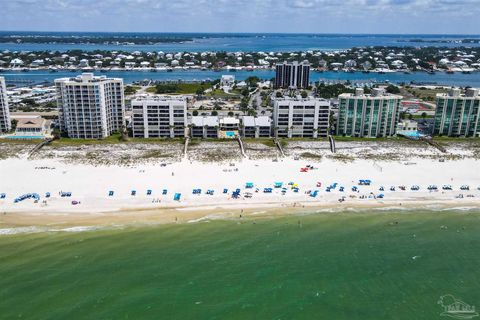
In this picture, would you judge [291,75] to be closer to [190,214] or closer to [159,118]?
[159,118]

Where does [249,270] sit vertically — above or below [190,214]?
below

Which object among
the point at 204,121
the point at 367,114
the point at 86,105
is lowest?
the point at 204,121

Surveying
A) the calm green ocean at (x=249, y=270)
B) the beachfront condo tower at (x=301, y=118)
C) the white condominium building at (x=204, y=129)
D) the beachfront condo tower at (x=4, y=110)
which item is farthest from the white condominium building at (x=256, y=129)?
the beachfront condo tower at (x=4, y=110)

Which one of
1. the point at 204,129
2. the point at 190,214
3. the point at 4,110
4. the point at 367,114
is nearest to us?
the point at 190,214

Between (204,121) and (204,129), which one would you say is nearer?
(204,129)

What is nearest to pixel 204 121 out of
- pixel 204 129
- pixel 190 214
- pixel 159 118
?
pixel 204 129

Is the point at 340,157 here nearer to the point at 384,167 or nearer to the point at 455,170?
the point at 384,167

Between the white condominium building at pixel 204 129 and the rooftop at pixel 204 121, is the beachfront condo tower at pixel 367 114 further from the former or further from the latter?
the rooftop at pixel 204 121

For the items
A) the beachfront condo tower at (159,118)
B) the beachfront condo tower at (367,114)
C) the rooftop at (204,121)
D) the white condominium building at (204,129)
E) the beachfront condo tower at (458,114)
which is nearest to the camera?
the beachfront condo tower at (159,118)
